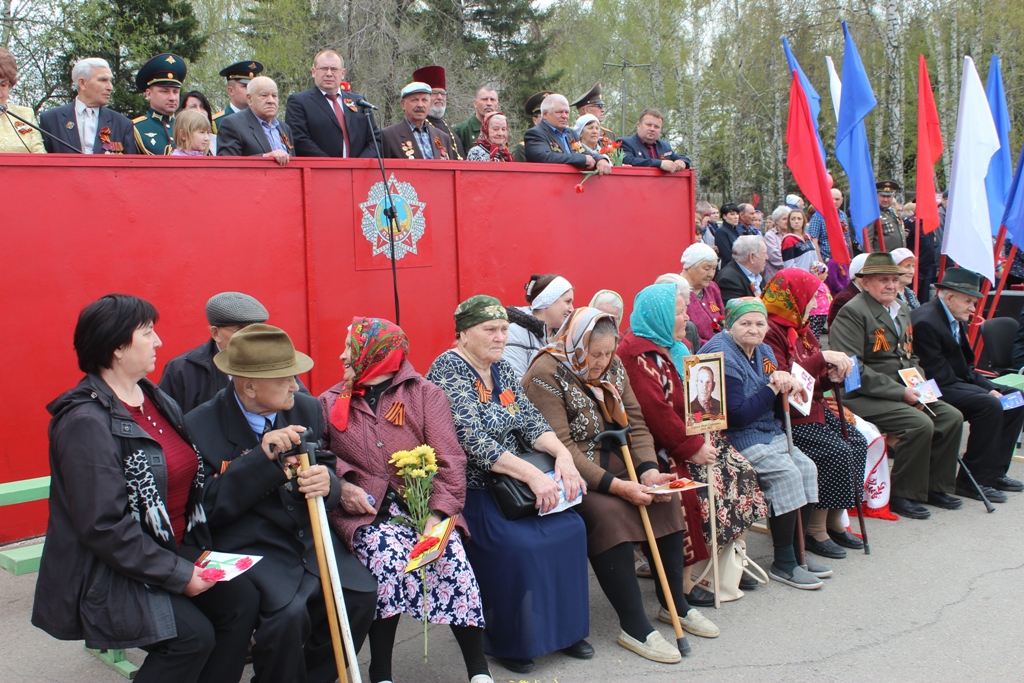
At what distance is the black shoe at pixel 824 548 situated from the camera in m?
5.36

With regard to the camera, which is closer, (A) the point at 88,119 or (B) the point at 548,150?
(A) the point at 88,119

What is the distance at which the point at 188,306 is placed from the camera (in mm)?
5492

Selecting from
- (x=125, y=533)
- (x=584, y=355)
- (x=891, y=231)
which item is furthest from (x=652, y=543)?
(x=891, y=231)

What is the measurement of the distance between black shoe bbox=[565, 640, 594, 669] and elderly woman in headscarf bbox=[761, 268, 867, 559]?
204 cm

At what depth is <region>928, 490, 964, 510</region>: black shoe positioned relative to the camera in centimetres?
636

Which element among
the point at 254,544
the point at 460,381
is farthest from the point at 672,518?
the point at 254,544

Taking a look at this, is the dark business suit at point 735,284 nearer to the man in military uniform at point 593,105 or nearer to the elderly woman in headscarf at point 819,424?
the man in military uniform at point 593,105

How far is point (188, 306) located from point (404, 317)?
160 cm

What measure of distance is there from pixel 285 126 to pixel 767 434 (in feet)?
13.7

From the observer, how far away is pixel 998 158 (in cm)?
873

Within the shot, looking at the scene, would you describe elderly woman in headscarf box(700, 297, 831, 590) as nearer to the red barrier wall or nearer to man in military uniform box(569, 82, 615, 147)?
the red barrier wall

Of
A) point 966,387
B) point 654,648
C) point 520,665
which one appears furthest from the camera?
point 966,387

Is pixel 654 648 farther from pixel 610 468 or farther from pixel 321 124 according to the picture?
pixel 321 124

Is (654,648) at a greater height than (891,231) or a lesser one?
lesser
